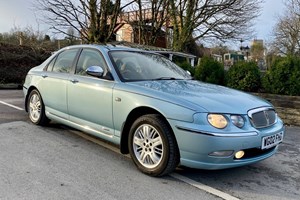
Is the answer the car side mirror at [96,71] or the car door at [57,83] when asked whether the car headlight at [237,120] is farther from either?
the car door at [57,83]

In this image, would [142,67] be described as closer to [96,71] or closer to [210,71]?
[96,71]

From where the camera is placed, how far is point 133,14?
58.6 ft

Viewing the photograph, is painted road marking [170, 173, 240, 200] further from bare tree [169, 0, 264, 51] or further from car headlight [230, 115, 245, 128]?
bare tree [169, 0, 264, 51]

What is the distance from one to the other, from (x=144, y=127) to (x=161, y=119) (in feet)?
0.85

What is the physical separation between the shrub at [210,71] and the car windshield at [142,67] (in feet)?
13.2

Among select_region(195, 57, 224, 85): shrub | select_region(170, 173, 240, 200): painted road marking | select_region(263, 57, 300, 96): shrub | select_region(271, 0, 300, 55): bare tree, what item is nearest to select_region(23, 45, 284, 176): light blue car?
select_region(170, 173, 240, 200): painted road marking

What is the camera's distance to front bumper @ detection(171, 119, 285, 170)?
129 inches

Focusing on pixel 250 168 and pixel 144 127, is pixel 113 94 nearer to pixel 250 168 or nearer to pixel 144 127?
pixel 144 127

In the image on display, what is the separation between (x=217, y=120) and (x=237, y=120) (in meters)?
0.25

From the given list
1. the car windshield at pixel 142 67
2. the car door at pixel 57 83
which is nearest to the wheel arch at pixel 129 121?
the car windshield at pixel 142 67

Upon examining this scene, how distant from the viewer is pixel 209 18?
20453 millimetres

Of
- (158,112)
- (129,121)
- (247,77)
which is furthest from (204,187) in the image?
(247,77)

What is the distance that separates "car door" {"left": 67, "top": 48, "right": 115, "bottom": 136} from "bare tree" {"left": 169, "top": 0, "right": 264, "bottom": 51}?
14.3 metres

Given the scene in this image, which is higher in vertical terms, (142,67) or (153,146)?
(142,67)
